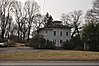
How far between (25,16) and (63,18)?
1719 cm

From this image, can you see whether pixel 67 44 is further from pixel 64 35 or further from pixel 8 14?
pixel 8 14

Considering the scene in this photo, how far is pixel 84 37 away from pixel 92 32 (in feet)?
8.77

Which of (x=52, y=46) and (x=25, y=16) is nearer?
(x=52, y=46)

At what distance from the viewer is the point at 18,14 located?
278 feet

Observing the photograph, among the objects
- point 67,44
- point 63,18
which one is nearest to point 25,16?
point 63,18

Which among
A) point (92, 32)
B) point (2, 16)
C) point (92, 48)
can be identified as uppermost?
point (2, 16)

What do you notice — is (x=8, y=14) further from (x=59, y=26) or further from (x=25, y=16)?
(x=59, y=26)

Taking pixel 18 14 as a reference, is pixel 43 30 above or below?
below

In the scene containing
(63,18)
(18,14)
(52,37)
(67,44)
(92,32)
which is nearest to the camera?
(92,32)

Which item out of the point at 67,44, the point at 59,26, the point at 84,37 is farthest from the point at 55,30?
the point at 84,37

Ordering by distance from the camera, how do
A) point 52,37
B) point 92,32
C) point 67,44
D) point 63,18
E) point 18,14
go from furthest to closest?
point 63,18 < point 18,14 < point 52,37 < point 67,44 < point 92,32

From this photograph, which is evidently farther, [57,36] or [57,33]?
[57,33]

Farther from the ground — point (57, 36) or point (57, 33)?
point (57, 33)

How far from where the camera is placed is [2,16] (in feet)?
245
